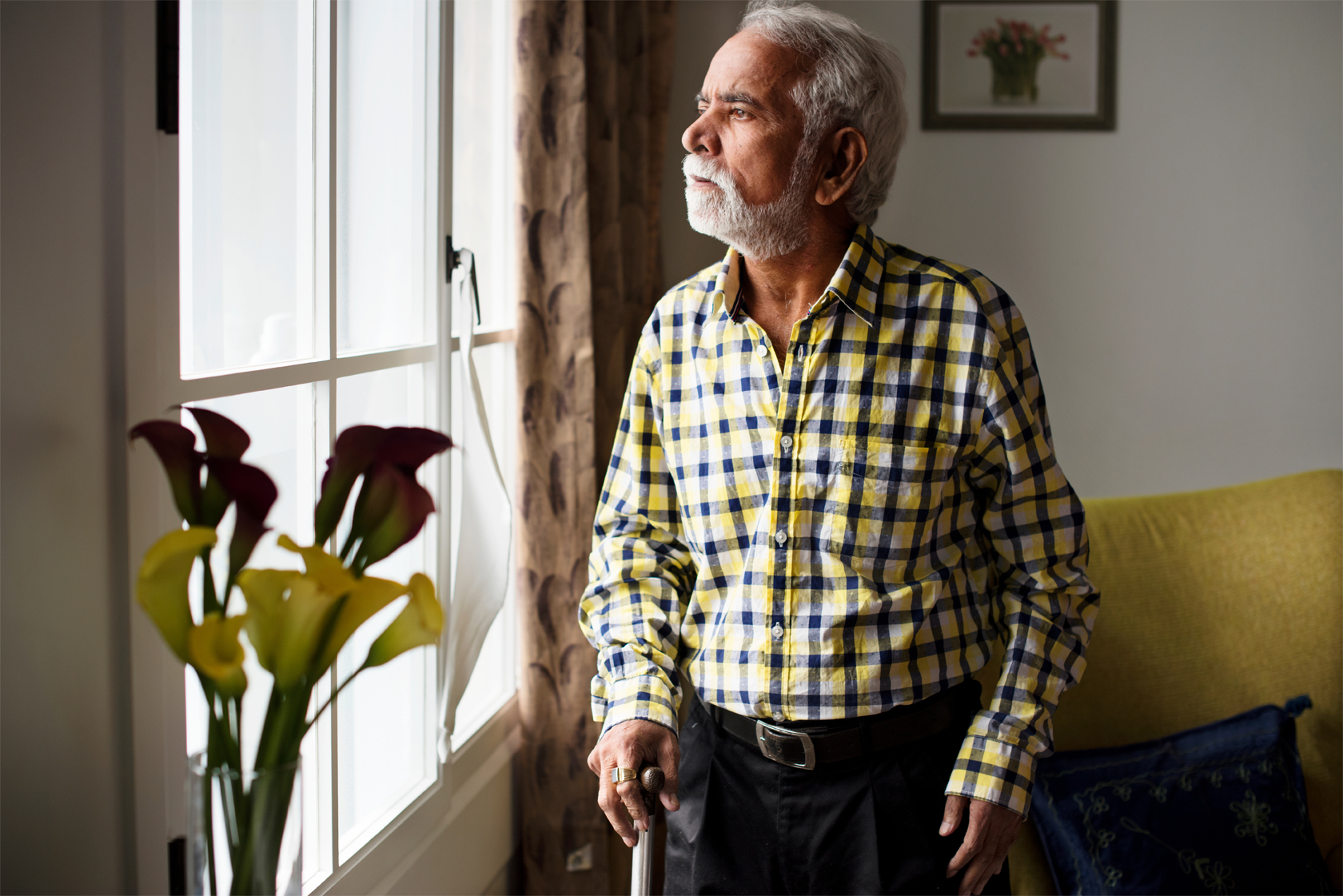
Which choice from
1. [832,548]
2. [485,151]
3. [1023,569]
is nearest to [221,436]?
[832,548]

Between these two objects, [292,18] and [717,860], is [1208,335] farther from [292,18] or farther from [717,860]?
[292,18]

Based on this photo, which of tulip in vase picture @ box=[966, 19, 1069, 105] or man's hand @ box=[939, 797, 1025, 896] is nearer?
man's hand @ box=[939, 797, 1025, 896]

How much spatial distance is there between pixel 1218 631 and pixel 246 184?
71.5 inches

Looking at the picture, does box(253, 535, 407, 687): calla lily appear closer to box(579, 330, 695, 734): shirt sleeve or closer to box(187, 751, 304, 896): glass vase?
box(187, 751, 304, 896): glass vase

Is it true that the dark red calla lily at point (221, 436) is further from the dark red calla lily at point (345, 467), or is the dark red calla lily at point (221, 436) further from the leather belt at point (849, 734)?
the leather belt at point (849, 734)

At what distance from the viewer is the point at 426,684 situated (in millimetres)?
1551

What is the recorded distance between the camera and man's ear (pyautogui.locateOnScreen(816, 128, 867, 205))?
130 cm

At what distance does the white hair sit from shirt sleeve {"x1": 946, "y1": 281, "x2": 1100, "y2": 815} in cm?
25

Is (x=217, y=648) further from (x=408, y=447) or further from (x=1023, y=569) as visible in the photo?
(x=1023, y=569)

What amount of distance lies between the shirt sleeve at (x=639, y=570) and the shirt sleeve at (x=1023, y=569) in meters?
0.39

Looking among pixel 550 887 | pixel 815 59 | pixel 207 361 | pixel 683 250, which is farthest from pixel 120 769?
pixel 683 250

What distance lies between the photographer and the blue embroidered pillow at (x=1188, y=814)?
1587 mm

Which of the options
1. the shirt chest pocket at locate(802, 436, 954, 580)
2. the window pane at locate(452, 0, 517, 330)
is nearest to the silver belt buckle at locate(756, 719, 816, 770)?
the shirt chest pocket at locate(802, 436, 954, 580)

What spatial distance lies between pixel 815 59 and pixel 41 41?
878 millimetres
